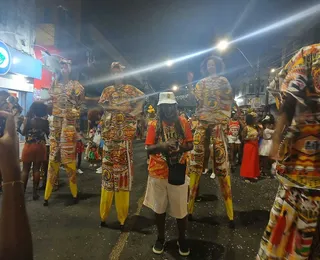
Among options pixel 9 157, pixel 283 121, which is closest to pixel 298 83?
pixel 283 121

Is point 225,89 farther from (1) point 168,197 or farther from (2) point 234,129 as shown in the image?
(2) point 234,129

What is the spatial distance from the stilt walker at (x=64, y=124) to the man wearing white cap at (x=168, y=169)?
2.22m

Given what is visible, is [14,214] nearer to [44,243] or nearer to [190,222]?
[44,243]

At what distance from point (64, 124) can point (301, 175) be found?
4.08 metres

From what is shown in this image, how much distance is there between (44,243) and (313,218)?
3133mm

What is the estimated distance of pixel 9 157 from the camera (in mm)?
942

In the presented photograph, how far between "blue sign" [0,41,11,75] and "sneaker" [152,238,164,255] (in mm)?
7314

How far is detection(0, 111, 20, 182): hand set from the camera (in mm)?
927

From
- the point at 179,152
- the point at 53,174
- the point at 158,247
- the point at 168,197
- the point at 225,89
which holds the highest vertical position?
the point at 225,89

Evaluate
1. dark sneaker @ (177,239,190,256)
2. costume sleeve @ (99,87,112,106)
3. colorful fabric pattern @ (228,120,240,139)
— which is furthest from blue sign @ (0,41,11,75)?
colorful fabric pattern @ (228,120,240,139)

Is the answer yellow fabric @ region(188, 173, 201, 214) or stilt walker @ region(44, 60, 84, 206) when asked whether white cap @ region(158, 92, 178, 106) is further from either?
stilt walker @ region(44, 60, 84, 206)

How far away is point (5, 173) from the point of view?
92cm

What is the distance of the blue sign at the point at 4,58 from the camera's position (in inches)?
292

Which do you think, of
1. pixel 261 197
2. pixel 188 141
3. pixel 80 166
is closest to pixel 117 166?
pixel 188 141
